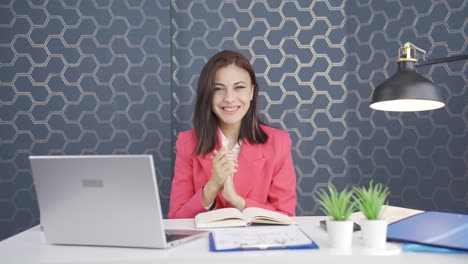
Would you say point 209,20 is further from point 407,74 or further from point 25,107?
point 407,74

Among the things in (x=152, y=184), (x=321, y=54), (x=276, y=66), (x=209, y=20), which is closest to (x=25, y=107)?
(x=209, y=20)

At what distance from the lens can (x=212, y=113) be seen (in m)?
2.06

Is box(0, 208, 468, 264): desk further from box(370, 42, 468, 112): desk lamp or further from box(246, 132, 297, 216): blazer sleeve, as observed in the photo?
box(246, 132, 297, 216): blazer sleeve

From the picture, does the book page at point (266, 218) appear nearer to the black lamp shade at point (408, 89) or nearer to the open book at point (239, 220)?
the open book at point (239, 220)

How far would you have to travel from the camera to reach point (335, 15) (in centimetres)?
295

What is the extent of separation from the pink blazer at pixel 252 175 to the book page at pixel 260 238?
0.71m

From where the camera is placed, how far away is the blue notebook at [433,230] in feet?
3.37

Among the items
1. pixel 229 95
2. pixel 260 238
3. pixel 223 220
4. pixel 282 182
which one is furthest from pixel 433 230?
pixel 229 95

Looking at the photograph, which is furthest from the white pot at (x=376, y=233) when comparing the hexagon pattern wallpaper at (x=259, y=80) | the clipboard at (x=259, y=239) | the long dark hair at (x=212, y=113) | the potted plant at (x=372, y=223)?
the hexagon pattern wallpaper at (x=259, y=80)

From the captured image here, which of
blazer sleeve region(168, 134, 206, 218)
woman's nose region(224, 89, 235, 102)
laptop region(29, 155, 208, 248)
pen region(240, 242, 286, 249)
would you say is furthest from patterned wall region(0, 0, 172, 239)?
pen region(240, 242, 286, 249)

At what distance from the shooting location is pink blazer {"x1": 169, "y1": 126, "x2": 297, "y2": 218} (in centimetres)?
199

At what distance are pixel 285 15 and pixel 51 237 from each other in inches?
86.9

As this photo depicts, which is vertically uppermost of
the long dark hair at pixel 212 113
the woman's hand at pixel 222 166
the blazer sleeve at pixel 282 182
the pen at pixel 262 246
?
the long dark hair at pixel 212 113

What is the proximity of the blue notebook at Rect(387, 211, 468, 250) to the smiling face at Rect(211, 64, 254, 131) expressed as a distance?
3.01 feet
